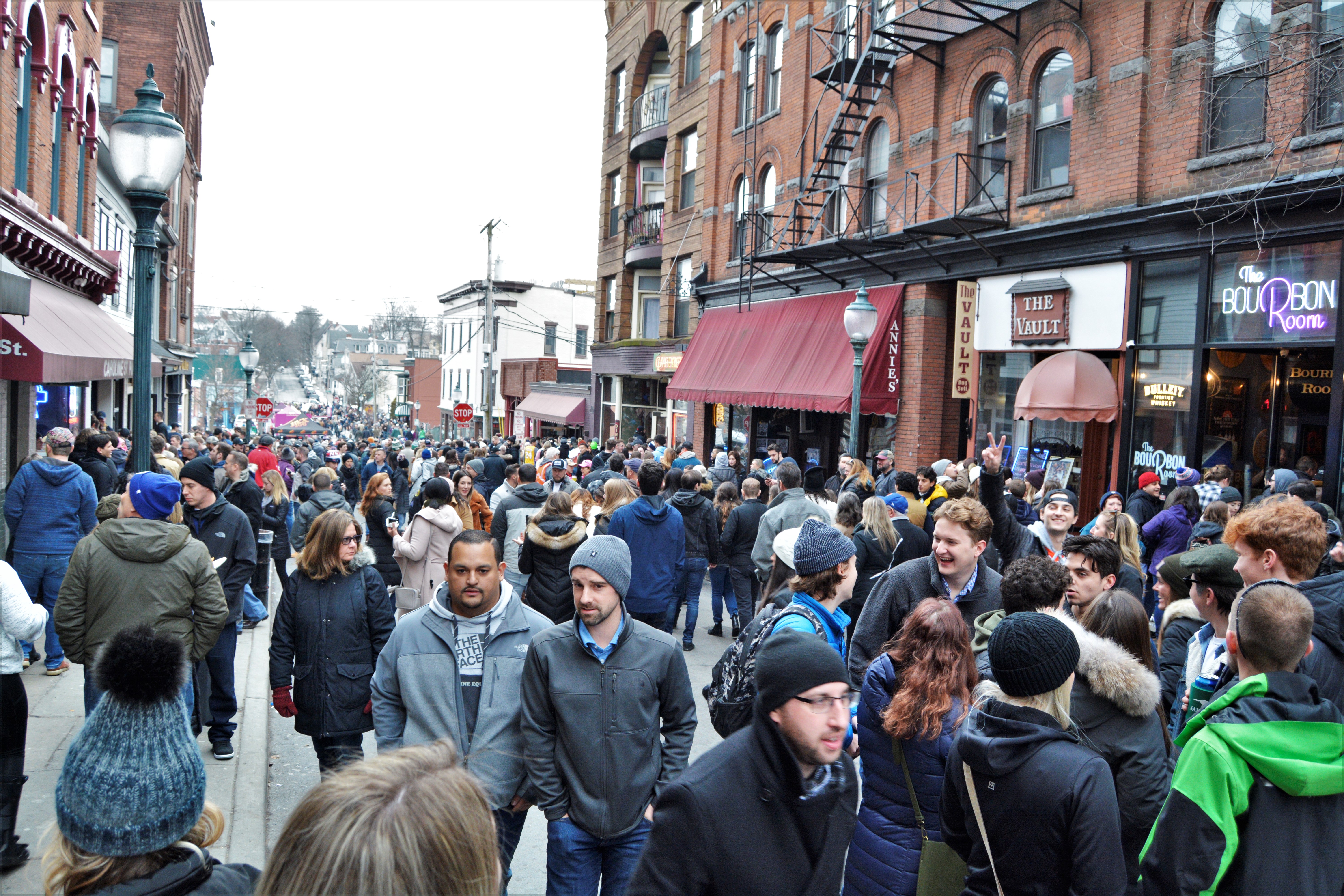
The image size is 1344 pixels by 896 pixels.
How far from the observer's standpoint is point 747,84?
23547mm

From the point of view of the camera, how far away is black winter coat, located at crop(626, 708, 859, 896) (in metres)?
2.41

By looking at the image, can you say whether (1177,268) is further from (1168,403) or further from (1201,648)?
(1201,648)

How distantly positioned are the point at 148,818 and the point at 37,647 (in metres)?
8.55

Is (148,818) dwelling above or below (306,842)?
below

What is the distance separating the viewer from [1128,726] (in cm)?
336

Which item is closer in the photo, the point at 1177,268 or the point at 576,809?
the point at 576,809

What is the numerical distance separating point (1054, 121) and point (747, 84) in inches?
425

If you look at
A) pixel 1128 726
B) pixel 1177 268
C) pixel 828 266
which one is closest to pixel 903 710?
pixel 1128 726

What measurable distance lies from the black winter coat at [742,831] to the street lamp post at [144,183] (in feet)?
15.5

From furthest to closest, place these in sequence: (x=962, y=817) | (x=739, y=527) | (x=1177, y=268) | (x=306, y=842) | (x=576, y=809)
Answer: (x=1177, y=268) < (x=739, y=527) < (x=576, y=809) < (x=962, y=817) < (x=306, y=842)

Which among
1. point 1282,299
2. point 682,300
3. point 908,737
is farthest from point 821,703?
point 682,300

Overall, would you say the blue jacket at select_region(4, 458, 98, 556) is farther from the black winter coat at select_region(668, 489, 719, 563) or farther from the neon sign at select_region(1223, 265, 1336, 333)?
the neon sign at select_region(1223, 265, 1336, 333)

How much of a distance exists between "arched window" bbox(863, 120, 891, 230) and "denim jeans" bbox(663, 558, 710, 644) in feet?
32.0

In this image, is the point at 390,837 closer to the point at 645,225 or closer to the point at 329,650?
the point at 329,650
